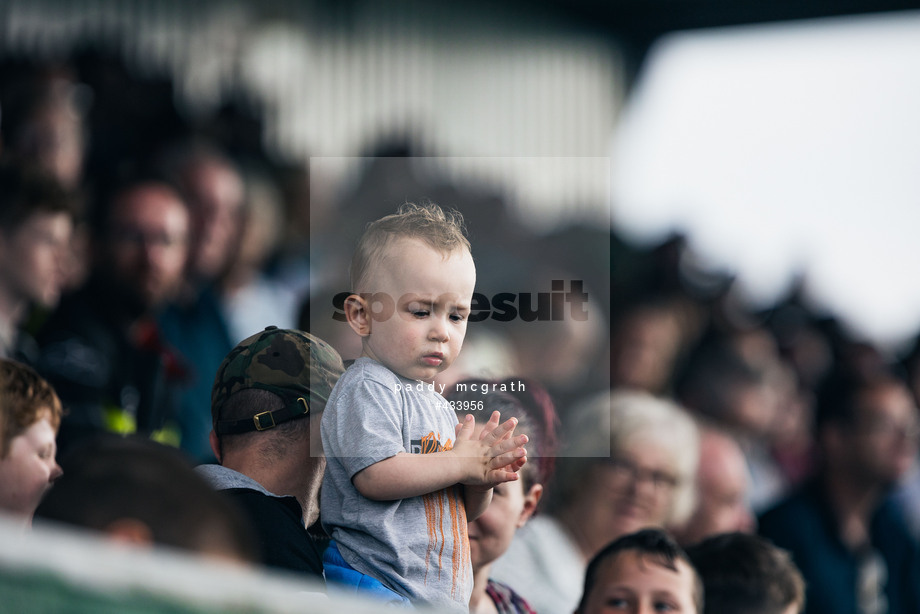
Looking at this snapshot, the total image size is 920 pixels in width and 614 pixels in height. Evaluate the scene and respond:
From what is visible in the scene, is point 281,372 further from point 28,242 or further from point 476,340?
point 28,242

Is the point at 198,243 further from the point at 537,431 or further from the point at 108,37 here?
the point at 537,431

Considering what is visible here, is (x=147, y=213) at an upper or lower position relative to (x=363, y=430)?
upper

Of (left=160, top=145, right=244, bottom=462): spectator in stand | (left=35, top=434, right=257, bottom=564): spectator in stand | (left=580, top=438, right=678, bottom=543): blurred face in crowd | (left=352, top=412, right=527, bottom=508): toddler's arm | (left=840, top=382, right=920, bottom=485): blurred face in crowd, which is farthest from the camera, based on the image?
(left=840, top=382, right=920, bottom=485): blurred face in crowd

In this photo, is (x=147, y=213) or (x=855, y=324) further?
(x=855, y=324)

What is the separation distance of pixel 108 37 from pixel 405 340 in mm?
4726

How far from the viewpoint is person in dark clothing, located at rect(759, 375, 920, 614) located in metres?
3.97

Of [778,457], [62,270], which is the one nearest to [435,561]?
[62,270]

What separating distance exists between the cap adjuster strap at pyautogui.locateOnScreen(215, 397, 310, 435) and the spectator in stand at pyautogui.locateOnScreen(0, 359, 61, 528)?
0.98 ft

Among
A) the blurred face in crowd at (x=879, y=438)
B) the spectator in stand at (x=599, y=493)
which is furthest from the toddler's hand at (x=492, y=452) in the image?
the blurred face in crowd at (x=879, y=438)

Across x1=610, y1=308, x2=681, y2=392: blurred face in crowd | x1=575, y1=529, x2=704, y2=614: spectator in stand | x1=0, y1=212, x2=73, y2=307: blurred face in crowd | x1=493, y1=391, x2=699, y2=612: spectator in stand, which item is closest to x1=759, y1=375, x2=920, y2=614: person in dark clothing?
x1=610, y1=308, x2=681, y2=392: blurred face in crowd

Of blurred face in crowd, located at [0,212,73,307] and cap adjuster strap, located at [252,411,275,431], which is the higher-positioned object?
blurred face in crowd, located at [0,212,73,307]

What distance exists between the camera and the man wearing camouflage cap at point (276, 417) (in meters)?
1.63

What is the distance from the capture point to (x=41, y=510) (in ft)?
3.89

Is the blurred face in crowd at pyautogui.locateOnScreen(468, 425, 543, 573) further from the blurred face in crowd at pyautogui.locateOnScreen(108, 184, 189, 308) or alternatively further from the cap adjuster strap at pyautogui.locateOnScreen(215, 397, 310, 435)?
the blurred face in crowd at pyautogui.locateOnScreen(108, 184, 189, 308)
